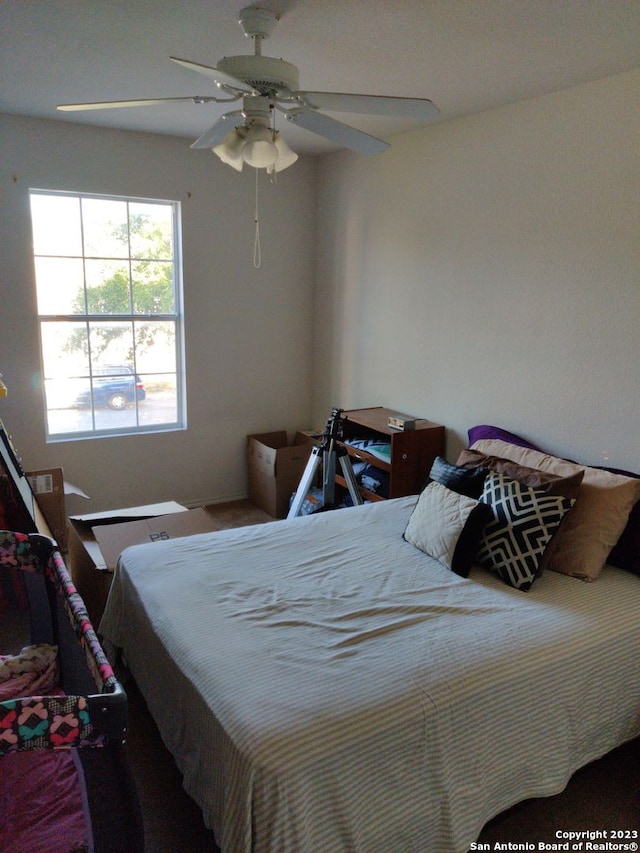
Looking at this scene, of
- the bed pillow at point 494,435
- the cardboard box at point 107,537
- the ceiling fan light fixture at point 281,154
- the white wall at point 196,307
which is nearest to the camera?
the ceiling fan light fixture at point 281,154

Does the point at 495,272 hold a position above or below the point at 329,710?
above

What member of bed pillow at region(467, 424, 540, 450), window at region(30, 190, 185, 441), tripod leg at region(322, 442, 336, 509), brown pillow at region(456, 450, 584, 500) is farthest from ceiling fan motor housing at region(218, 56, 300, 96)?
window at region(30, 190, 185, 441)

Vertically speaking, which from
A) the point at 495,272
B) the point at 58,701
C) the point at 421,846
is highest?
the point at 495,272

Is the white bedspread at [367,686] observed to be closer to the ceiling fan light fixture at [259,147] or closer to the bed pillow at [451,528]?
the bed pillow at [451,528]

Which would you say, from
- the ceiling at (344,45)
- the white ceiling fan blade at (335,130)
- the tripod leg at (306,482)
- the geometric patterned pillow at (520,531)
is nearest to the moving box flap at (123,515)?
the tripod leg at (306,482)

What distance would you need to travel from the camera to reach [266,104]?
187 cm

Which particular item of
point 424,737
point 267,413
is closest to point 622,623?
point 424,737

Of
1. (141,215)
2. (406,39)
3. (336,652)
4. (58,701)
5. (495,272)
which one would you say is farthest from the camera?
(141,215)

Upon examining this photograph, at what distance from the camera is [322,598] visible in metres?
2.00

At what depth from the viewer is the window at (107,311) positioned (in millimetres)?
3619

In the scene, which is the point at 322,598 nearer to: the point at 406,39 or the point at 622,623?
the point at 622,623

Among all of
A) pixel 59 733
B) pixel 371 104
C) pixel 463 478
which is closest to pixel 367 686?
pixel 59 733

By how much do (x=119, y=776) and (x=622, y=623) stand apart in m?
1.57

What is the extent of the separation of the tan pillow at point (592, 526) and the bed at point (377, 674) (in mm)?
15
